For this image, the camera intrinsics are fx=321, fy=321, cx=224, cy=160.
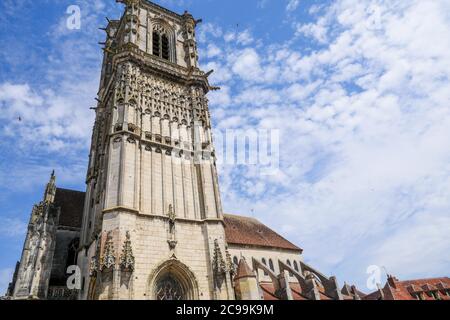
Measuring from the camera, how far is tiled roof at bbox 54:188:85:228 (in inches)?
969

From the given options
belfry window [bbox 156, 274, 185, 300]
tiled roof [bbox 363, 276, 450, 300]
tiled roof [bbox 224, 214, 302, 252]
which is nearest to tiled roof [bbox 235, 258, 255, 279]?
belfry window [bbox 156, 274, 185, 300]

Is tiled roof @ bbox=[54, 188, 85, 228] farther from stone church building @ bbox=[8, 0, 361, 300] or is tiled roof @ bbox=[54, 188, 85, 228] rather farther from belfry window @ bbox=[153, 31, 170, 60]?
belfry window @ bbox=[153, 31, 170, 60]

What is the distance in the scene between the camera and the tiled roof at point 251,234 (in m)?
28.4

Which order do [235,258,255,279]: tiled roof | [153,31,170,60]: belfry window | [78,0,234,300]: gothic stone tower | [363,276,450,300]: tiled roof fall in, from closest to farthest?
1. [78,0,234,300]: gothic stone tower
2. [235,258,255,279]: tiled roof
3. [153,31,170,60]: belfry window
4. [363,276,450,300]: tiled roof

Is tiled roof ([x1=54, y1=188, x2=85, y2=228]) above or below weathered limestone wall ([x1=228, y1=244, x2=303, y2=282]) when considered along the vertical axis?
above

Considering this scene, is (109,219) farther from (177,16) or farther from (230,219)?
(177,16)

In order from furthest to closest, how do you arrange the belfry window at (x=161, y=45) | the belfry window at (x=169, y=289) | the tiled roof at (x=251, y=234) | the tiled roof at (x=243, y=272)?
the tiled roof at (x=251, y=234), the belfry window at (x=161, y=45), the tiled roof at (x=243, y=272), the belfry window at (x=169, y=289)

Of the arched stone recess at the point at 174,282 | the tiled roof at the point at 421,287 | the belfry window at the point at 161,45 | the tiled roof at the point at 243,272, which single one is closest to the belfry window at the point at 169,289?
the arched stone recess at the point at 174,282

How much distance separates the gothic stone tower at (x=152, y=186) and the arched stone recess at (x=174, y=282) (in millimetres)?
51

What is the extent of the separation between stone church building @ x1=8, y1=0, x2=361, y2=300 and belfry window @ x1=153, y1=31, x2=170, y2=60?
0.13 meters

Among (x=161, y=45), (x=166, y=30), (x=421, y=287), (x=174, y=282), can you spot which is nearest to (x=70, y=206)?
(x=174, y=282)

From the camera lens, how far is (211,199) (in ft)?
67.7

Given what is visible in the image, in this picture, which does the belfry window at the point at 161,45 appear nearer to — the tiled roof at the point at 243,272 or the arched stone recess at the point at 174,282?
the arched stone recess at the point at 174,282
